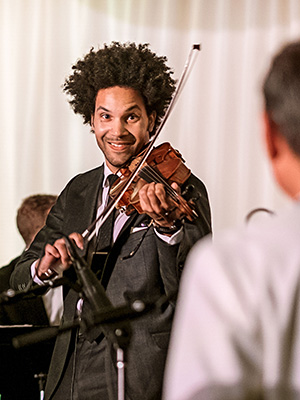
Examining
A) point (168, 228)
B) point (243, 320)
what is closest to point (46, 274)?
point (168, 228)

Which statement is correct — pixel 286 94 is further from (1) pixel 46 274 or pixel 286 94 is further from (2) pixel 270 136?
(1) pixel 46 274

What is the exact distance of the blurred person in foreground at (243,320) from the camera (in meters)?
0.69

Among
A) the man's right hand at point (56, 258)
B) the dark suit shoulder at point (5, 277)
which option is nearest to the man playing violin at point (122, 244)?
the man's right hand at point (56, 258)

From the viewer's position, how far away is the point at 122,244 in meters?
2.20

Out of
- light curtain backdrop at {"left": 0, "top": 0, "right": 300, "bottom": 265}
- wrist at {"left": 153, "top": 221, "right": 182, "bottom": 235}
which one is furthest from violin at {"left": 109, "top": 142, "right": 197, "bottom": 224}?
light curtain backdrop at {"left": 0, "top": 0, "right": 300, "bottom": 265}

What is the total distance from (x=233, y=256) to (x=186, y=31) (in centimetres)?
293

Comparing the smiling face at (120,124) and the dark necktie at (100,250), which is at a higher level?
the smiling face at (120,124)

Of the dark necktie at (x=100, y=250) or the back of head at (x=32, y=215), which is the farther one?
the back of head at (x=32, y=215)

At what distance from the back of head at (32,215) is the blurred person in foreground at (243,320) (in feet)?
8.72

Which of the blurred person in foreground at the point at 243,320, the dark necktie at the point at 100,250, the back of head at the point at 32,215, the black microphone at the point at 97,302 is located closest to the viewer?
the blurred person in foreground at the point at 243,320

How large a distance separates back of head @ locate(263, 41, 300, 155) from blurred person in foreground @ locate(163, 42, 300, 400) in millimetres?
95

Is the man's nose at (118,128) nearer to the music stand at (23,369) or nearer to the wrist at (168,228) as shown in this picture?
the wrist at (168,228)

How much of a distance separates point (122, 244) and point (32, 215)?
4.12 ft

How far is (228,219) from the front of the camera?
11.2 ft
